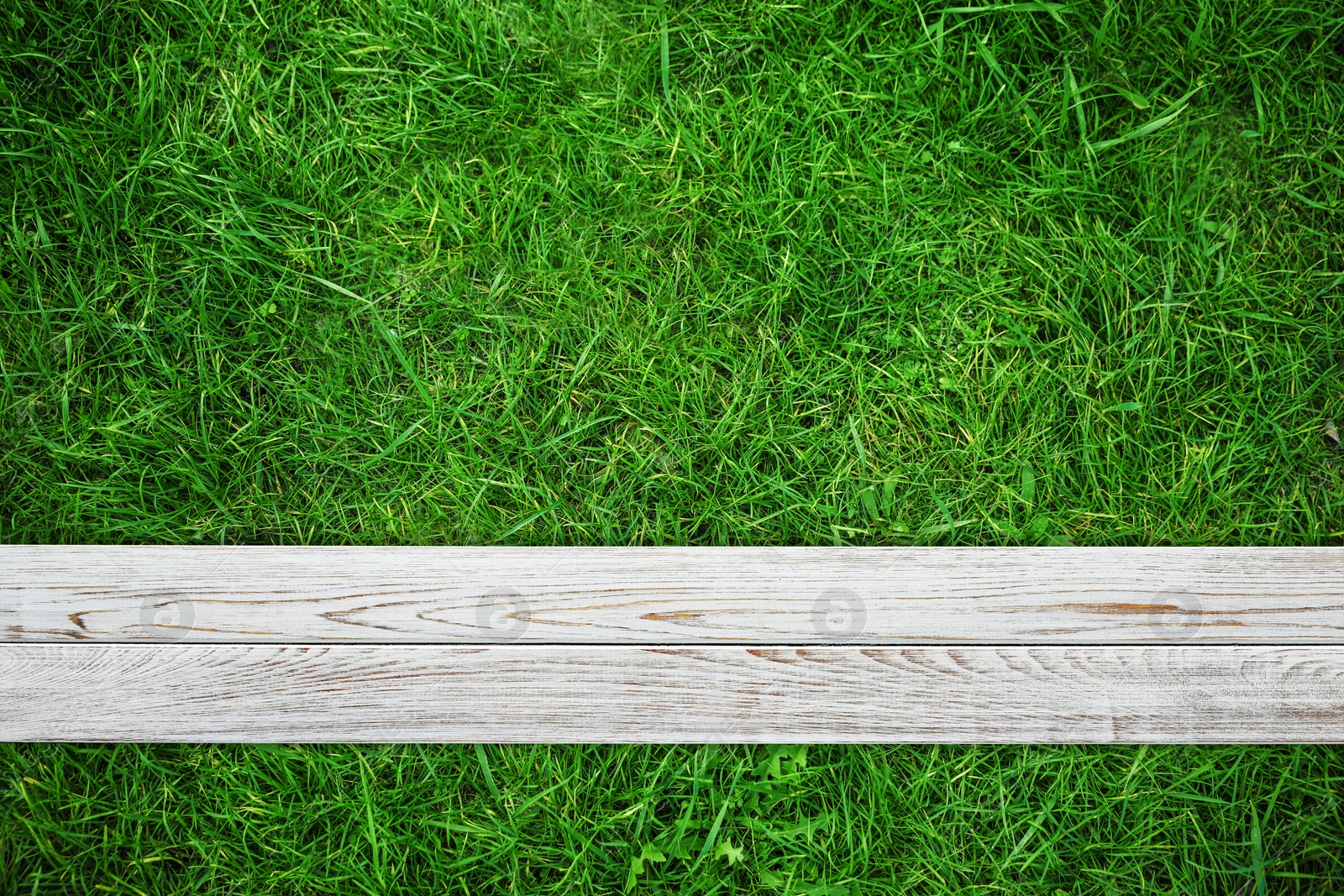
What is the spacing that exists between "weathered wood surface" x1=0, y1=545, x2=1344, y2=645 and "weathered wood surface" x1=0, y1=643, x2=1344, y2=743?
0.13 feet

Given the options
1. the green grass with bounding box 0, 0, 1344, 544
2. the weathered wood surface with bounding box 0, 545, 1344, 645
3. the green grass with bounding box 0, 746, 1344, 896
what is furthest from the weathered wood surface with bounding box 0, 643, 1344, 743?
the green grass with bounding box 0, 0, 1344, 544

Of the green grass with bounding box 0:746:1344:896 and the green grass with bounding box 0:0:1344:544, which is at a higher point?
Result: the green grass with bounding box 0:0:1344:544

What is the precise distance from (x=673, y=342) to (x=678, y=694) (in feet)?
2.98

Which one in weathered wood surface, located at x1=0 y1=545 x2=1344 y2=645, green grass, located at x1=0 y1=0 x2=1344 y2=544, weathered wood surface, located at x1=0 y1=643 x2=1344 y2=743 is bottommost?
weathered wood surface, located at x1=0 y1=643 x2=1344 y2=743

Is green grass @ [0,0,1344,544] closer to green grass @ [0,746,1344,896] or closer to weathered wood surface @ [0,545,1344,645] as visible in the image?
weathered wood surface @ [0,545,1344,645]

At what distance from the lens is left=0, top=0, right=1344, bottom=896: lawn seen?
1790mm

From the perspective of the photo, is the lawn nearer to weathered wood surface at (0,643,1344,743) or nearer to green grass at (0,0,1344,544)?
green grass at (0,0,1344,544)

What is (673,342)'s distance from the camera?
1899 millimetres

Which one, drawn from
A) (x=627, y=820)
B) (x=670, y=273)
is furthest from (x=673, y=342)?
(x=627, y=820)

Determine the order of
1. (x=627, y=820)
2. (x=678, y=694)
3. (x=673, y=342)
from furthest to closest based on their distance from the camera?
(x=673, y=342), (x=627, y=820), (x=678, y=694)

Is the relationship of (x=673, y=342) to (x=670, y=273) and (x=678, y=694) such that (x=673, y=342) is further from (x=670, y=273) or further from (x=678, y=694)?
(x=678, y=694)

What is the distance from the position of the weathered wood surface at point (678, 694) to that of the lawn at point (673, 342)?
0.55 feet

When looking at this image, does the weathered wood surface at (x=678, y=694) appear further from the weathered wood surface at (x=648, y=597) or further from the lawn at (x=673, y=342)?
the lawn at (x=673, y=342)

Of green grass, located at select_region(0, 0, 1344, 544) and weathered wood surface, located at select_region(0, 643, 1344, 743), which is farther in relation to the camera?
green grass, located at select_region(0, 0, 1344, 544)
